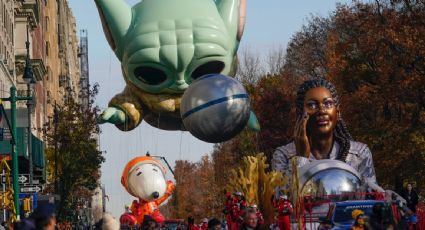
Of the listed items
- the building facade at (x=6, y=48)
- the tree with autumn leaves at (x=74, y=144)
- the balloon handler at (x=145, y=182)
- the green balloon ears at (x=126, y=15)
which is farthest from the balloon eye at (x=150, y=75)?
the tree with autumn leaves at (x=74, y=144)

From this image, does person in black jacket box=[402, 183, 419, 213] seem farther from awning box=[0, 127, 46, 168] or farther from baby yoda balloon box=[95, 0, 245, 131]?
awning box=[0, 127, 46, 168]

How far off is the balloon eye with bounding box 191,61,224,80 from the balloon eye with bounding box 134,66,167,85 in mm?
645

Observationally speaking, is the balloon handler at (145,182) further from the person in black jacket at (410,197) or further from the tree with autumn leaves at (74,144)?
the tree with autumn leaves at (74,144)

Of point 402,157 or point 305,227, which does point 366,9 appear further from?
point 305,227

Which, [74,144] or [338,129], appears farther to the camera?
[74,144]

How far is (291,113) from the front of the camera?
57.5 m

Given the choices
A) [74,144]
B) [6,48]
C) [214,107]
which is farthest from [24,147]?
[214,107]

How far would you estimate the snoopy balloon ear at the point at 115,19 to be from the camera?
2692cm

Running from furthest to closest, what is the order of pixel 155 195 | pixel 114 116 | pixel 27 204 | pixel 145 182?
1. pixel 27 204
2. pixel 155 195
3. pixel 145 182
4. pixel 114 116

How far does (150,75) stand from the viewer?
2652cm

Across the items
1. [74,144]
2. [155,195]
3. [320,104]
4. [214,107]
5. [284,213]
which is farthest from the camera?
[74,144]

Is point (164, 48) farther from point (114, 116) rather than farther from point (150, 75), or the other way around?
Result: point (114, 116)

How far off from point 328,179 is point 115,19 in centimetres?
603

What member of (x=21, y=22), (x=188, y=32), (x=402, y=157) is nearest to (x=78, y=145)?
(x=21, y=22)
